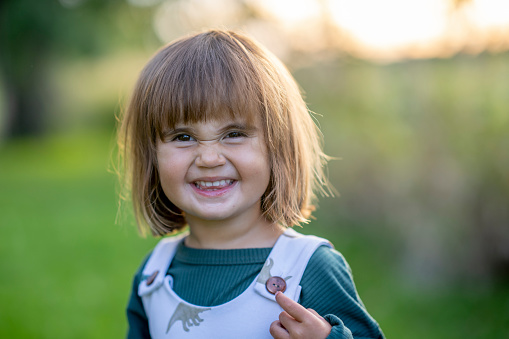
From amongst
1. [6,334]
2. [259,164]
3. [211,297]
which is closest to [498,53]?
[259,164]

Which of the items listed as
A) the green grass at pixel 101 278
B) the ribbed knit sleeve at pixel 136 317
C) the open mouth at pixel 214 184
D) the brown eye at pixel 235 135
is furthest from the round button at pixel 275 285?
the green grass at pixel 101 278

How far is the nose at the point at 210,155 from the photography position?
1.52 metres

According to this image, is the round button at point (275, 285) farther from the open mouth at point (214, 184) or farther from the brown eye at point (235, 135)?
the brown eye at point (235, 135)

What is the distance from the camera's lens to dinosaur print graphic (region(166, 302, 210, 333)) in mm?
1540

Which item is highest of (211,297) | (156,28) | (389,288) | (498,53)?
(156,28)

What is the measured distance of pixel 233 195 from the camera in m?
1.59

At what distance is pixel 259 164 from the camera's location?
5.20 ft

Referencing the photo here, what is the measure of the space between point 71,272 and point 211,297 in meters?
3.58

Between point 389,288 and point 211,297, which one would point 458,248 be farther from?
point 211,297

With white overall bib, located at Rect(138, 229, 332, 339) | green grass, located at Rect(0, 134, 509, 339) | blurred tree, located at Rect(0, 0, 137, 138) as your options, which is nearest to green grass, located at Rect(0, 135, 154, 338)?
green grass, located at Rect(0, 134, 509, 339)

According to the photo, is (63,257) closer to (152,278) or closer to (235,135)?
(152,278)

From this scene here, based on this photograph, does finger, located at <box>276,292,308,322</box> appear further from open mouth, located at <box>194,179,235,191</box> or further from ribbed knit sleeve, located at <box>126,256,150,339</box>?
Result: ribbed knit sleeve, located at <box>126,256,150,339</box>

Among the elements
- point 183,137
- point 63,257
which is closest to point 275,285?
point 183,137

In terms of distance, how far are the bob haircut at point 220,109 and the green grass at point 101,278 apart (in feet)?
5.86
